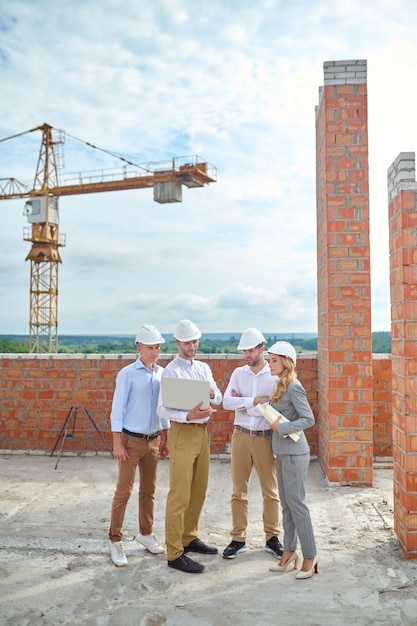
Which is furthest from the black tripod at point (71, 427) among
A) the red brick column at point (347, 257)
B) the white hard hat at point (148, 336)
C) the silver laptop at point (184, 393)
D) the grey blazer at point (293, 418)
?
the grey blazer at point (293, 418)

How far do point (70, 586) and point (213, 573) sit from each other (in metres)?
0.94

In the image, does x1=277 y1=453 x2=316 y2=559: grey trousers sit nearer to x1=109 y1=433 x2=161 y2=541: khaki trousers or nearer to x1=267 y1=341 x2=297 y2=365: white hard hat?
x1=267 y1=341 x2=297 y2=365: white hard hat

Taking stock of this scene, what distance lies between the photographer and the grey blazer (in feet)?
12.3

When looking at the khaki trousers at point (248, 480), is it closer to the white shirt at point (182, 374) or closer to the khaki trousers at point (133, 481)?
the white shirt at point (182, 374)

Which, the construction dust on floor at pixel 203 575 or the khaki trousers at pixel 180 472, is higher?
the khaki trousers at pixel 180 472

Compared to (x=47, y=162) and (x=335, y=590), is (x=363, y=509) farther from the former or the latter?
(x=47, y=162)

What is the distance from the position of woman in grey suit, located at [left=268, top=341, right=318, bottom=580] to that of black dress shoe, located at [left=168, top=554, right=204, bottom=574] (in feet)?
1.65

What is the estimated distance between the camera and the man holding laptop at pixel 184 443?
12.9 feet

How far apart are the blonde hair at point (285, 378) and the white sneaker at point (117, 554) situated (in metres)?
1.55

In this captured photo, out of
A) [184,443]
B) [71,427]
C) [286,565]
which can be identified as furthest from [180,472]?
[71,427]

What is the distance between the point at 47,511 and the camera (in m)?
5.44

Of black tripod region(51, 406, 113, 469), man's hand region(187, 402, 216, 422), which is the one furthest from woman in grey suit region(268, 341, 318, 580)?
black tripod region(51, 406, 113, 469)

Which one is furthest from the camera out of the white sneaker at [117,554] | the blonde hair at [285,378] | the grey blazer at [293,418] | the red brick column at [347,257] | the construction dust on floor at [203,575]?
the red brick column at [347,257]

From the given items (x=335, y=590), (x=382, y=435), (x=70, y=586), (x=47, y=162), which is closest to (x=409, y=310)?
(x=335, y=590)
